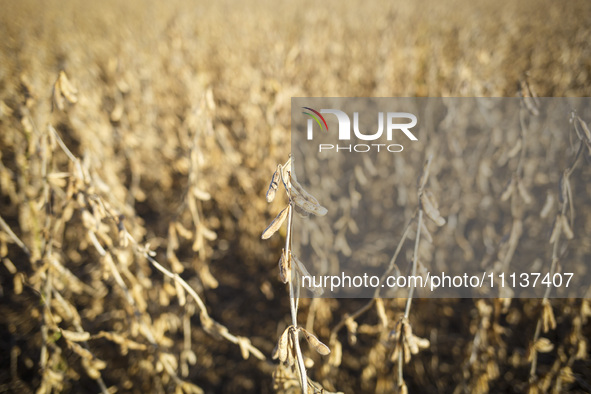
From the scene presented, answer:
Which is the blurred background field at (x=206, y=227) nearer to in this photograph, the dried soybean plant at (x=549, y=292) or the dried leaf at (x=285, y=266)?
the dried soybean plant at (x=549, y=292)

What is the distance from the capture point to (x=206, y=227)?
1691mm

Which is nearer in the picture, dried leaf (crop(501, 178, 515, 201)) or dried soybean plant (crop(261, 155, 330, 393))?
dried soybean plant (crop(261, 155, 330, 393))

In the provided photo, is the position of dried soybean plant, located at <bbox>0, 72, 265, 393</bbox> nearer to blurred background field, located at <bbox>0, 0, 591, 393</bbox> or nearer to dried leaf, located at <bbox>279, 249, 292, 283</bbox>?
blurred background field, located at <bbox>0, 0, 591, 393</bbox>

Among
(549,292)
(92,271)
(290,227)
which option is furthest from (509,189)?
(92,271)

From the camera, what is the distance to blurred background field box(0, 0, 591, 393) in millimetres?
898

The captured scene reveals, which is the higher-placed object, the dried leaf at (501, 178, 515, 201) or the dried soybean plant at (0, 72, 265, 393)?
the dried leaf at (501, 178, 515, 201)

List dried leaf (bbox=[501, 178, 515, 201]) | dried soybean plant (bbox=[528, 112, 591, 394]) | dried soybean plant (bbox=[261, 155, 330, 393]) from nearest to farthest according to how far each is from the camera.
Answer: dried soybean plant (bbox=[261, 155, 330, 393])
dried soybean plant (bbox=[528, 112, 591, 394])
dried leaf (bbox=[501, 178, 515, 201])

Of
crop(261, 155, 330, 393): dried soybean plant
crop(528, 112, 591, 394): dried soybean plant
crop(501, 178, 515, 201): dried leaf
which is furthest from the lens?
crop(501, 178, 515, 201): dried leaf

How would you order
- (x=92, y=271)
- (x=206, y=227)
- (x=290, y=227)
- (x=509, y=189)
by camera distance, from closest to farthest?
(x=290, y=227), (x=509, y=189), (x=92, y=271), (x=206, y=227)

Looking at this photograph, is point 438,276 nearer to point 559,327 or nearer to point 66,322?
point 559,327

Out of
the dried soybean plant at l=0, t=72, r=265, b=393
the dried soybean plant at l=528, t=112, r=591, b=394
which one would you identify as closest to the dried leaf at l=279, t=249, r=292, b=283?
the dried soybean plant at l=0, t=72, r=265, b=393

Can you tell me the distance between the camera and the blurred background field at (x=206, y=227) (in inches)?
35.4

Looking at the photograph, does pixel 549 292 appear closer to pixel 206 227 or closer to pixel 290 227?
pixel 290 227

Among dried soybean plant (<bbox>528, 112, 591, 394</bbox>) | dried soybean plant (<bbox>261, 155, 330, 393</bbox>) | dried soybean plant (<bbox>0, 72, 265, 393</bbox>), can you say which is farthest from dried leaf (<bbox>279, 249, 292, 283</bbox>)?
dried soybean plant (<bbox>528, 112, 591, 394</bbox>)
